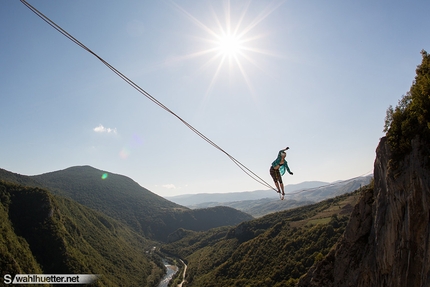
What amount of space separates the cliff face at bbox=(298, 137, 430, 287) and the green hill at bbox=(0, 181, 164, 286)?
287 ft

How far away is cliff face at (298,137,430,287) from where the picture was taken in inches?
488

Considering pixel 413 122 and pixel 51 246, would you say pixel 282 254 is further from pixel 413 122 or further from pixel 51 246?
pixel 51 246

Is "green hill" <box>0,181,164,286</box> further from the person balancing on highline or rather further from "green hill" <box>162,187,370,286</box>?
the person balancing on highline

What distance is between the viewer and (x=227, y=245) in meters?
114

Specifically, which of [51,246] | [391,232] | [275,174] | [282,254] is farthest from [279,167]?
[51,246]

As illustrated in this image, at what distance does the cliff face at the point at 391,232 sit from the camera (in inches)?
488

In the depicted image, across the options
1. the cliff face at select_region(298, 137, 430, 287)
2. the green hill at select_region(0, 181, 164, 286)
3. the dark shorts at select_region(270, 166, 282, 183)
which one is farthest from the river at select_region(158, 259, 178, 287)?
the dark shorts at select_region(270, 166, 282, 183)

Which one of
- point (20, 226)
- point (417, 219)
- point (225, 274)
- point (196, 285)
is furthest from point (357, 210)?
point (20, 226)

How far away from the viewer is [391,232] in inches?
579

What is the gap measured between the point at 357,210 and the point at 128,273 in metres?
121

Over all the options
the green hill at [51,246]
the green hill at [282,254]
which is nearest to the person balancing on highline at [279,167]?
the green hill at [282,254]

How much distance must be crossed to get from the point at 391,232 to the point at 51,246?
346 ft

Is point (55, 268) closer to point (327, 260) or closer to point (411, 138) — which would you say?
point (327, 260)

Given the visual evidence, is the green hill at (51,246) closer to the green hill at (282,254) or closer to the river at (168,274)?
the river at (168,274)
